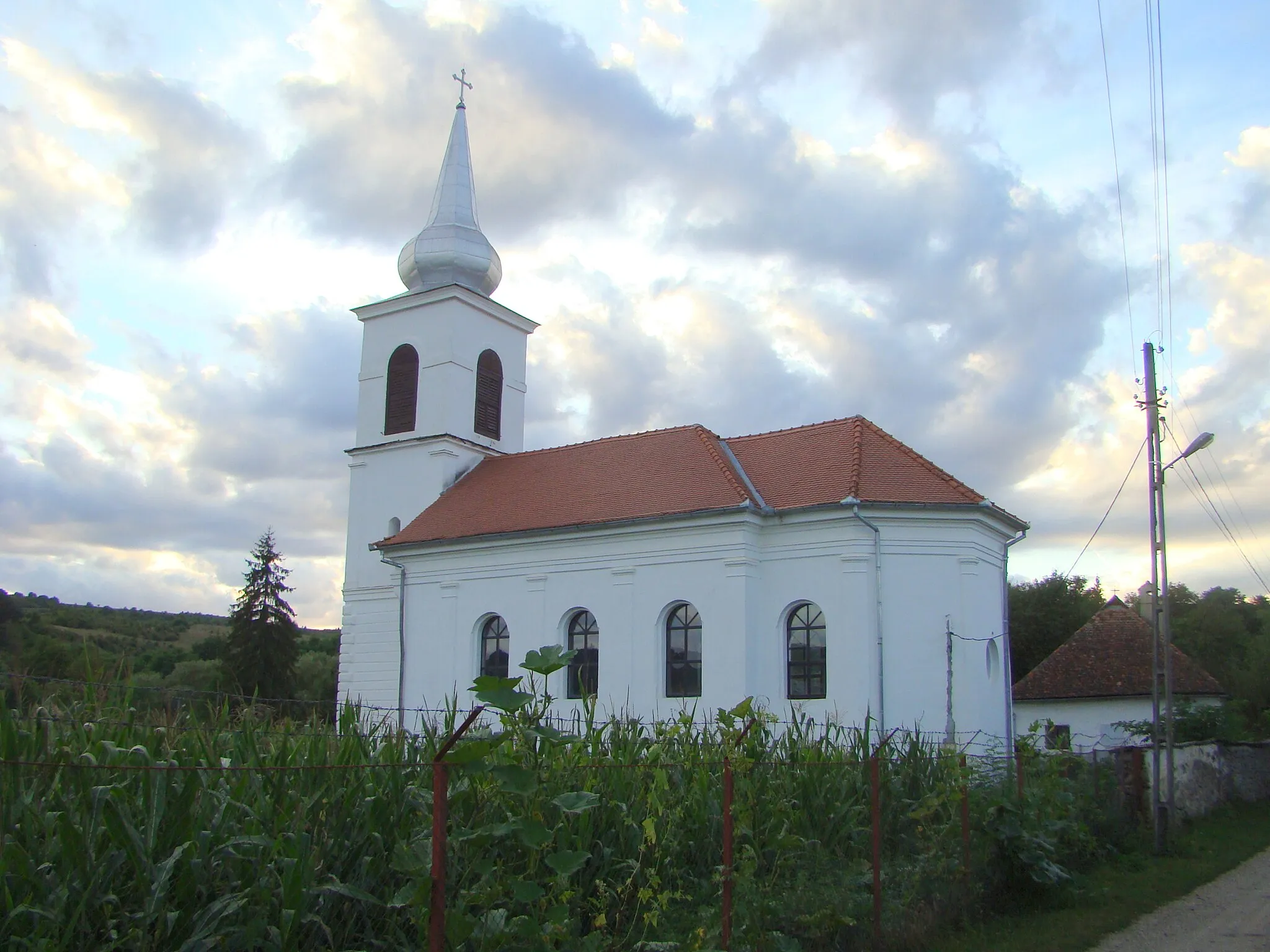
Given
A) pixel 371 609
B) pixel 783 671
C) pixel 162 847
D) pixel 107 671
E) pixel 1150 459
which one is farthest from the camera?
pixel 371 609

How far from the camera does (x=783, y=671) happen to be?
22297mm

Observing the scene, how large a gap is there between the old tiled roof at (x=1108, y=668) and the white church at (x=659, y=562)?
9296 mm

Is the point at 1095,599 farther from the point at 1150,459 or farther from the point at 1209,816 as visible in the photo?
the point at 1150,459

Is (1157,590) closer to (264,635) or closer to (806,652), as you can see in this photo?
(806,652)

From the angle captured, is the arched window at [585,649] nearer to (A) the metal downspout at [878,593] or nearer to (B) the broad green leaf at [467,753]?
(A) the metal downspout at [878,593]

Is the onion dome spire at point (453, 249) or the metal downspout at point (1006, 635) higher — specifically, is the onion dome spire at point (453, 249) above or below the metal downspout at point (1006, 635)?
above

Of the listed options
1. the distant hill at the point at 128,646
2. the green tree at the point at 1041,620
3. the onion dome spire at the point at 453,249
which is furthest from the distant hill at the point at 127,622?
the green tree at the point at 1041,620

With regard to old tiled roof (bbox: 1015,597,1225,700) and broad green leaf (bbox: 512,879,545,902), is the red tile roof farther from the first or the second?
broad green leaf (bbox: 512,879,545,902)

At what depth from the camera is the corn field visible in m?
4.88

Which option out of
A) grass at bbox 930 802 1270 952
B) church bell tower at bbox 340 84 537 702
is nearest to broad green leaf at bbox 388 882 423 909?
grass at bbox 930 802 1270 952

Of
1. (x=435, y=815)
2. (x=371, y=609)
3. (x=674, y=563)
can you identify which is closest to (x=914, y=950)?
(x=435, y=815)

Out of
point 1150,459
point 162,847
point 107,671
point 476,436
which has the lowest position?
point 162,847

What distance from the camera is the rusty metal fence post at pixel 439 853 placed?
5.15m

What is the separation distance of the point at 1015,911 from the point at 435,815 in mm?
7875
